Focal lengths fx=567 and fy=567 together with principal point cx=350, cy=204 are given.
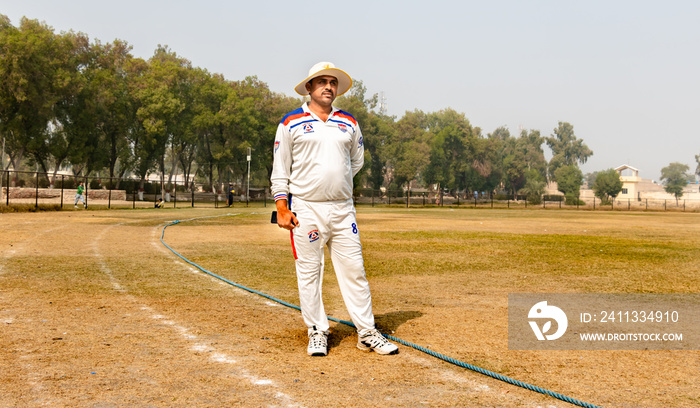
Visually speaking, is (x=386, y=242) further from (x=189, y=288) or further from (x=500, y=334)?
(x=500, y=334)

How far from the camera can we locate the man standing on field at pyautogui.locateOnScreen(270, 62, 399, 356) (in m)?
4.91

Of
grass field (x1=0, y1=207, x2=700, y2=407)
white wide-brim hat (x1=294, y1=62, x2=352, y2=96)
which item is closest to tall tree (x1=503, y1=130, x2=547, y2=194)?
grass field (x1=0, y1=207, x2=700, y2=407)

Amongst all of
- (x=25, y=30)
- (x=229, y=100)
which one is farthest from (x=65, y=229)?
(x=229, y=100)

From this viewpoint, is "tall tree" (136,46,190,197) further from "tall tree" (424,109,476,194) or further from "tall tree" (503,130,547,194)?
"tall tree" (503,130,547,194)

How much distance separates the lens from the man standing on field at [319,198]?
193 inches

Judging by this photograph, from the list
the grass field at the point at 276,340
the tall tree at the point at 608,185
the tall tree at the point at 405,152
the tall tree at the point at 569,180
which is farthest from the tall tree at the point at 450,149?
the grass field at the point at 276,340

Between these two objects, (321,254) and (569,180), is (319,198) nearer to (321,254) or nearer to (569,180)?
(321,254)

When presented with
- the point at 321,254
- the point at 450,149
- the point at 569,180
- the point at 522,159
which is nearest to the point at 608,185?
the point at 569,180

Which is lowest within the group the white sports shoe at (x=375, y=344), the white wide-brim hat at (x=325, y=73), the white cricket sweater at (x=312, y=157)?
the white sports shoe at (x=375, y=344)

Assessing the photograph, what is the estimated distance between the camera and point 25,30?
54406 millimetres

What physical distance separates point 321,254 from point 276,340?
3.06 ft

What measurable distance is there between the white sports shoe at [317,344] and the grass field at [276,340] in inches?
3.3

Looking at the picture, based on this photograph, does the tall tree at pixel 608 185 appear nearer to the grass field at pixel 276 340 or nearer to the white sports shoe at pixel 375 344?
the grass field at pixel 276 340

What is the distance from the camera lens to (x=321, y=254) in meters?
5.08
